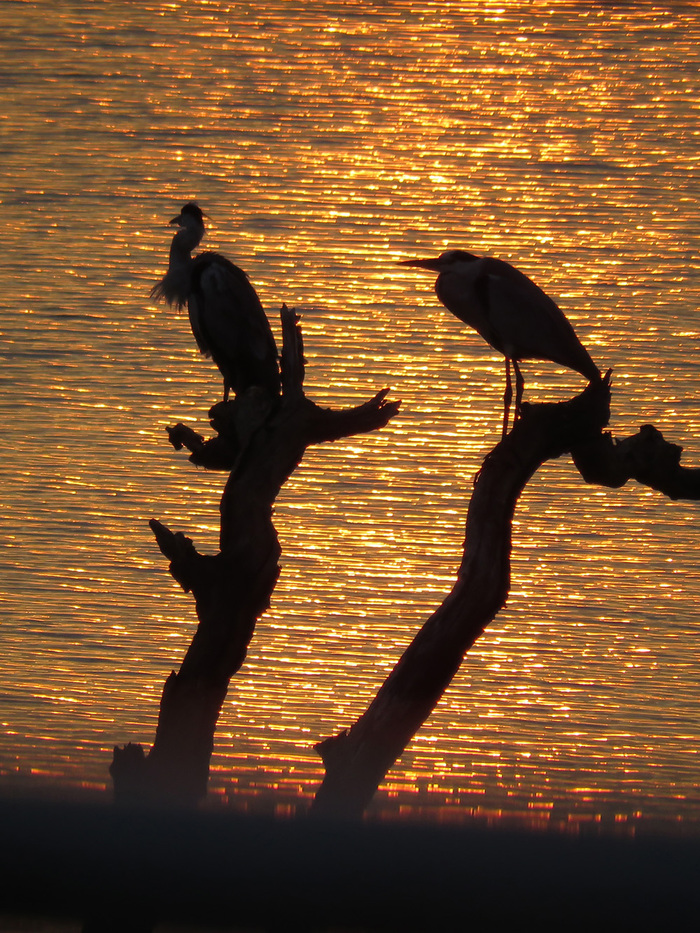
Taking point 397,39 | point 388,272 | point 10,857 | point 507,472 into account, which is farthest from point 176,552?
point 397,39

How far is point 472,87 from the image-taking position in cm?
604

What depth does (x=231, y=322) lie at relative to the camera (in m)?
2.98

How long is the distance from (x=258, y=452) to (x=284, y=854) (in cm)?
167

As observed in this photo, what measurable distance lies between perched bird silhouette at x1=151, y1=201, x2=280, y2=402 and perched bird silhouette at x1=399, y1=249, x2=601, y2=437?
44 cm

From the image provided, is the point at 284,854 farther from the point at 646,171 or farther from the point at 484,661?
the point at 646,171

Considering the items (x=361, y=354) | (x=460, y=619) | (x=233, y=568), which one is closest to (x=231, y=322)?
(x=233, y=568)

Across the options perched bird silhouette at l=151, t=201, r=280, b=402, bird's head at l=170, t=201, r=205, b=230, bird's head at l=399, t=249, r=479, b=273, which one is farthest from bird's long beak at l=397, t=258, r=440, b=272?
bird's head at l=170, t=201, r=205, b=230

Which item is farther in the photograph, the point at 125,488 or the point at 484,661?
the point at 125,488

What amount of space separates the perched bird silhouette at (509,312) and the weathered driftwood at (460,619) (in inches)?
19.7

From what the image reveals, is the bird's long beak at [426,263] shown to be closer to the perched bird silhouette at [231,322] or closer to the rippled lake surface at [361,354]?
the perched bird silhouette at [231,322]

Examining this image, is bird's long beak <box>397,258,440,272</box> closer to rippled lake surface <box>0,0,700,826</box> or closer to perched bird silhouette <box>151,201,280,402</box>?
perched bird silhouette <box>151,201,280,402</box>

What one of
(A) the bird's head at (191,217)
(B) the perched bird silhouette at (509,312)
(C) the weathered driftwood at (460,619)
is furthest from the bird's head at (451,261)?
(C) the weathered driftwood at (460,619)

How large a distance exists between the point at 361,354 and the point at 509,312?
6.43 feet

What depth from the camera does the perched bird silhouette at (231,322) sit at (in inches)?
117
